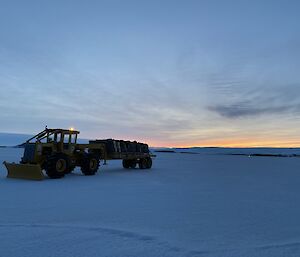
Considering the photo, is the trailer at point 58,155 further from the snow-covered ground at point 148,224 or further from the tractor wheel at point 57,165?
the snow-covered ground at point 148,224

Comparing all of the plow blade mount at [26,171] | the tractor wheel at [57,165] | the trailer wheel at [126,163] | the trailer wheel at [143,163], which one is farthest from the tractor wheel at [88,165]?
the trailer wheel at [143,163]

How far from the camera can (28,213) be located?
7.12 meters

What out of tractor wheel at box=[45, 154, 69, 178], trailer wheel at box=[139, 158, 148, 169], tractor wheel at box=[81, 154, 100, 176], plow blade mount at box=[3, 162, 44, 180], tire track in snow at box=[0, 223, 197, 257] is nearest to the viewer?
tire track in snow at box=[0, 223, 197, 257]

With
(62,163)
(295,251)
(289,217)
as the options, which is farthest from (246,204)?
(62,163)

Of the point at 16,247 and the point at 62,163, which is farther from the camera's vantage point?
the point at 62,163

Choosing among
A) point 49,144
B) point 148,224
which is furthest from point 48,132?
point 148,224

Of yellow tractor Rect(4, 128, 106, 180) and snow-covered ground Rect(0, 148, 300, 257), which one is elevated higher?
yellow tractor Rect(4, 128, 106, 180)

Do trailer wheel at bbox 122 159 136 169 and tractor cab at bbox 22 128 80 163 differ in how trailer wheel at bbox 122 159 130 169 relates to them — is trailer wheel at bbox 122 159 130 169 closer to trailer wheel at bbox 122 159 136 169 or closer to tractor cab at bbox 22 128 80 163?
trailer wheel at bbox 122 159 136 169

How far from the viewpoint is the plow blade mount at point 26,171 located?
14.1m

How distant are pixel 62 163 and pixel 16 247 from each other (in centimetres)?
1081

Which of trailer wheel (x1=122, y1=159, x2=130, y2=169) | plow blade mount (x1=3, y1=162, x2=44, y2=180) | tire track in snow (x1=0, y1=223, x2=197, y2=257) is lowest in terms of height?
tire track in snow (x1=0, y1=223, x2=197, y2=257)

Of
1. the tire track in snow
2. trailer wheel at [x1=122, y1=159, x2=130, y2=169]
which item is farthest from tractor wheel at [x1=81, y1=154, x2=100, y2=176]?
the tire track in snow

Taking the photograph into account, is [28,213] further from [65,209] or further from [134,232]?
[134,232]

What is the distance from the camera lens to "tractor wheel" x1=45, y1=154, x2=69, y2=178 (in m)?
14.8
